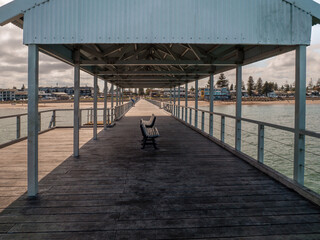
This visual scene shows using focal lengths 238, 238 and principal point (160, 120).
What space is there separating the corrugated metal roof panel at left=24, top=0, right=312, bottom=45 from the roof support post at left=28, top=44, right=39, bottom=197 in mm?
372

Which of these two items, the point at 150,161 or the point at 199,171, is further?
the point at 150,161

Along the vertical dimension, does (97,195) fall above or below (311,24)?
below

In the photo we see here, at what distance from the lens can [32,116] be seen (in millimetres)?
3027

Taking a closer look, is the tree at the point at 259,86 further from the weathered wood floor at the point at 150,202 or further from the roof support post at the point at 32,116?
the roof support post at the point at 32,116

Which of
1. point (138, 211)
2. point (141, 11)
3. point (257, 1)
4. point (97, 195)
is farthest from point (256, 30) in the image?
point (97, 195)

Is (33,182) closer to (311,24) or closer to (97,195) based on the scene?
(97,195)

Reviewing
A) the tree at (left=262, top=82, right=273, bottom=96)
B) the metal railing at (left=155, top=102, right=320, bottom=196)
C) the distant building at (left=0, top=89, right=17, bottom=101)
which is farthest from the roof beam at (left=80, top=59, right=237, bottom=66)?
the distant building at (left=0, top=89, right=17, bottom=101)

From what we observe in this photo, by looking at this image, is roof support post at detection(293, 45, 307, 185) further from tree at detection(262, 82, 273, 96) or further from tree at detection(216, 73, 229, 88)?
tree at detection(262, 82, 273, 96)

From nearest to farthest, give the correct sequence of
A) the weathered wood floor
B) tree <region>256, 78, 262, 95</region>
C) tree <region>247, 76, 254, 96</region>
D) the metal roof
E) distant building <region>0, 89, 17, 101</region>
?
the weathered wood floor, the metal roof, tree <region>247, 76, 254, 96</region>, tree <region>256, 78, 262, 95</region>, distant building <region>0, 89, 17, 101</region>

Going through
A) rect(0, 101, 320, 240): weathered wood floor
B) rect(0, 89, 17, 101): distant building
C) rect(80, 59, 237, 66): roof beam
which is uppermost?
rect(0, 89, 17, 101): distant building

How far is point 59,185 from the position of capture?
340 cm

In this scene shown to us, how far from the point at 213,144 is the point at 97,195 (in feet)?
13.5

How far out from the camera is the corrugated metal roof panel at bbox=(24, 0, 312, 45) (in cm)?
311

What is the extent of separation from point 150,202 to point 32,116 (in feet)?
6.03
